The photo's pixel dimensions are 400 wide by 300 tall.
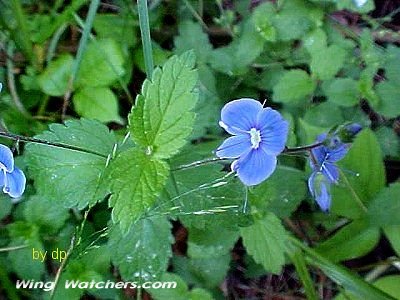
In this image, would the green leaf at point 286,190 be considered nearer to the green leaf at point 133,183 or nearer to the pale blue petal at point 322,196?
the pale blue petal at point 322,196

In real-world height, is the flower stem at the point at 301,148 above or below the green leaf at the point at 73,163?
above

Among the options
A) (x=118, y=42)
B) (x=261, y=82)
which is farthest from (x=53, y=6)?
(x=261, y=82)

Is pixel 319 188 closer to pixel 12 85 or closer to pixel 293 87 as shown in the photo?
pixel 293 87

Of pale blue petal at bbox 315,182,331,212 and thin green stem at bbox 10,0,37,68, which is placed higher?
thin green stem at bbox 10,0,37,68

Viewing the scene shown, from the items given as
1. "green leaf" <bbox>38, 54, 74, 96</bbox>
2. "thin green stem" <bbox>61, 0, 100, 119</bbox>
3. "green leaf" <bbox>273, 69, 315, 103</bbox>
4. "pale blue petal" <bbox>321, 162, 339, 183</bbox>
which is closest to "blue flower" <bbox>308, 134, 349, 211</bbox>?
"pale blue petal" <bbox>321, 162, 339, 183</bbox>

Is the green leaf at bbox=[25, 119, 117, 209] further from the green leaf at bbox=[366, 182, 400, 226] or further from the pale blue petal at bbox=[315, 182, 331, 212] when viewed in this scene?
the green leaf at bbox=[366, 182, 400, 226]

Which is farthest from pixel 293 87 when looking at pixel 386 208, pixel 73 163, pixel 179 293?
pixel 73 163

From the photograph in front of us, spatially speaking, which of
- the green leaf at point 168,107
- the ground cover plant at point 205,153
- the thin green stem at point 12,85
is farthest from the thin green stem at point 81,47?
the green leaf at point 168,107
